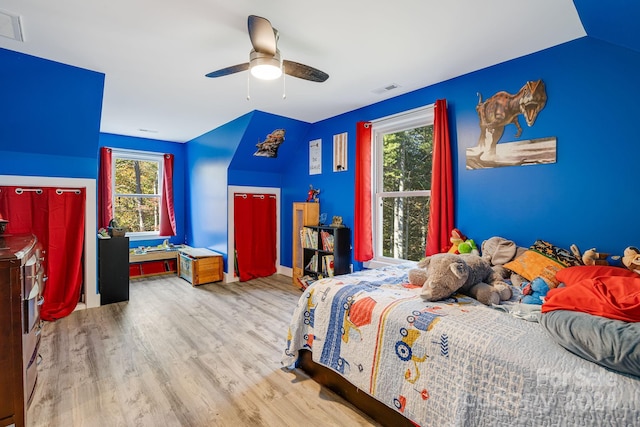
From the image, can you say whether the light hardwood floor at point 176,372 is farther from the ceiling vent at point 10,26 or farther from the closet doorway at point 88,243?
the ceiling vent at point 10,26

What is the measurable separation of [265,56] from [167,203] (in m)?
4.37

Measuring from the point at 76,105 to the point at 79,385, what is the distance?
2567mm

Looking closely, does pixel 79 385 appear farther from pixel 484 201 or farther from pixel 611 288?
pixel 484 201

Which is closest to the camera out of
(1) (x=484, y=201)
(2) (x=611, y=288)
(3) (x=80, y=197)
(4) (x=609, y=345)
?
(4) (x=609, y=345)

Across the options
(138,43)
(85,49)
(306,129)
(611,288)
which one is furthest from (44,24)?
(611,288)

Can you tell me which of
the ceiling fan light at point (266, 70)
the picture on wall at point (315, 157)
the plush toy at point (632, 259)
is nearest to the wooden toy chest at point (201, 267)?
the picture on wall at point (315, 157)

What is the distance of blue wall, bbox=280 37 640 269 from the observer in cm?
202

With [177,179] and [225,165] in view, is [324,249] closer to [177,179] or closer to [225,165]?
[225,165]

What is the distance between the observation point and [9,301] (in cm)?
150

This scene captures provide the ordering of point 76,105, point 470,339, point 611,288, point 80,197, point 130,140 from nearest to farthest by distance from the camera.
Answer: point 470,339, point 611,288, point 76,105, point 80,197, point 130,140

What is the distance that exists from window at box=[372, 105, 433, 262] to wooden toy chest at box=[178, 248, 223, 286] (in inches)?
98.2

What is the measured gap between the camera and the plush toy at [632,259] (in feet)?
5.90

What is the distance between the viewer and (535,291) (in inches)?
75.6

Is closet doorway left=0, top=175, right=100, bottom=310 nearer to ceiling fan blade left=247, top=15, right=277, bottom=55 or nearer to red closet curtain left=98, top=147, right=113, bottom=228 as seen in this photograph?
red closet curtain left=98, top=147, right=113, bottom=228
